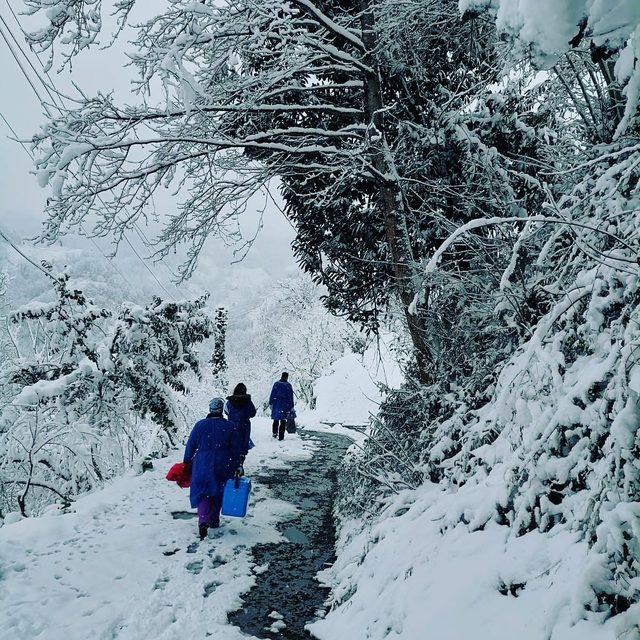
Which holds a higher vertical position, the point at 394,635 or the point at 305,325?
the point at 305,325

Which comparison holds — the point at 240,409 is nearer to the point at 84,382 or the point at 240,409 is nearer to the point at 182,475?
the point at 182,475

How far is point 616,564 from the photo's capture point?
1.86m

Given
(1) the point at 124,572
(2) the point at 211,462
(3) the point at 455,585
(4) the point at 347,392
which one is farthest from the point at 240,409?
(4) the point at 347,392

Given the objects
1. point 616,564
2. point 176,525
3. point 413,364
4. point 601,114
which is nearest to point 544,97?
point 601,114

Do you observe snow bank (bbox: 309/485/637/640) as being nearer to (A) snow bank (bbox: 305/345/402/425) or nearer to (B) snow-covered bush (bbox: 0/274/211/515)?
(B) snow-covered bush (bbox: 0/274/211/515)

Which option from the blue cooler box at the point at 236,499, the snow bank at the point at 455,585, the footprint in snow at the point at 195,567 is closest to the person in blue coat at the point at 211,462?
the blue cooler box at the point at 236,499

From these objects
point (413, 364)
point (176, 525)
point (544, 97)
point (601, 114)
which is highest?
point (544, 97)

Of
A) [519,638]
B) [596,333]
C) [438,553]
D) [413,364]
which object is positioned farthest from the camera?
[413,364]

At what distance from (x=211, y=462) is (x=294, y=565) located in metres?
1.47

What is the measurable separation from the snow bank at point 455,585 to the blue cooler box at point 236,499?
183cm

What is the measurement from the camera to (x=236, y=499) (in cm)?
577

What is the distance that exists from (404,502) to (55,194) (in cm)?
428

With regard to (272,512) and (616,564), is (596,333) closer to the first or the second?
(616,564)

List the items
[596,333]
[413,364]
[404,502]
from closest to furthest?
[596,333] → [404,502] → [413,364]
